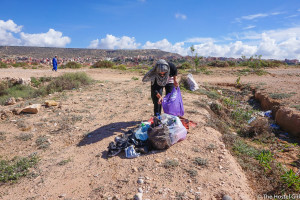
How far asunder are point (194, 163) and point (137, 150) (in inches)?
32.7

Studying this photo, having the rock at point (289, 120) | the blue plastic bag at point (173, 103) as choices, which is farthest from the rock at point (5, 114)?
the rock at point (289, 120)

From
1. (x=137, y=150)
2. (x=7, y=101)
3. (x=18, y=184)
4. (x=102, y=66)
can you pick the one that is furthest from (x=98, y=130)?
(x=102, y=66)

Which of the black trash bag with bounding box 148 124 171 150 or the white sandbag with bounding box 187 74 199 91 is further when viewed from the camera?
the white sandbag with bounding box 187 74 199 91

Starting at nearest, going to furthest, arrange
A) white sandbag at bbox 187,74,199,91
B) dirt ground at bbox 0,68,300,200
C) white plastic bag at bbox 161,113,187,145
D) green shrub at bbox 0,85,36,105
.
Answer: dirt ground at bbox 0,68,300,200 → white plastic bag at bbox 161,113,187,145 → green shrub at bbox 0,85,36,105 → white sandbag at bbox 187,74,199,91

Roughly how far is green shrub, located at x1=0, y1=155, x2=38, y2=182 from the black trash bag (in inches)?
71.2

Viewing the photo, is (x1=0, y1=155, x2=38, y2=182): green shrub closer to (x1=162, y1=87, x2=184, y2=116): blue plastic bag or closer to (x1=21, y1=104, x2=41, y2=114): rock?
(x1=21, y1=104, x2=41, y2=114): rock

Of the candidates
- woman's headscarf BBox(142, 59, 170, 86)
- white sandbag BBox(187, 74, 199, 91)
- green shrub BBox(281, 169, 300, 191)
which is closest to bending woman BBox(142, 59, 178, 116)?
woman's headscarf BBox(142, 59, 170, 86)

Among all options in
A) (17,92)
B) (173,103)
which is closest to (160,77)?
(173,103)

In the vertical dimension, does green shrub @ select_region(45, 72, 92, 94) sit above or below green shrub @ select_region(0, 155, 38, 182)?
above

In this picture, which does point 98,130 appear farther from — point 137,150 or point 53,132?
point 137,150

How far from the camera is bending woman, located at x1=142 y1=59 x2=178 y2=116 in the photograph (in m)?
3.15

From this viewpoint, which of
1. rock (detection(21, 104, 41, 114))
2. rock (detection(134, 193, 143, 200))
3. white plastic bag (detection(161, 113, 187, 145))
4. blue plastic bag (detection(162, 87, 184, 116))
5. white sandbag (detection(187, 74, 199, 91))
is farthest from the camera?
white sandbag (detection(187, 74, 199, 91))

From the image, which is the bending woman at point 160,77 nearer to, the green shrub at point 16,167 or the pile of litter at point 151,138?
the pile of litter at point 151,138

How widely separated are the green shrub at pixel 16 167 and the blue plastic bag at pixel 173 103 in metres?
2.25
